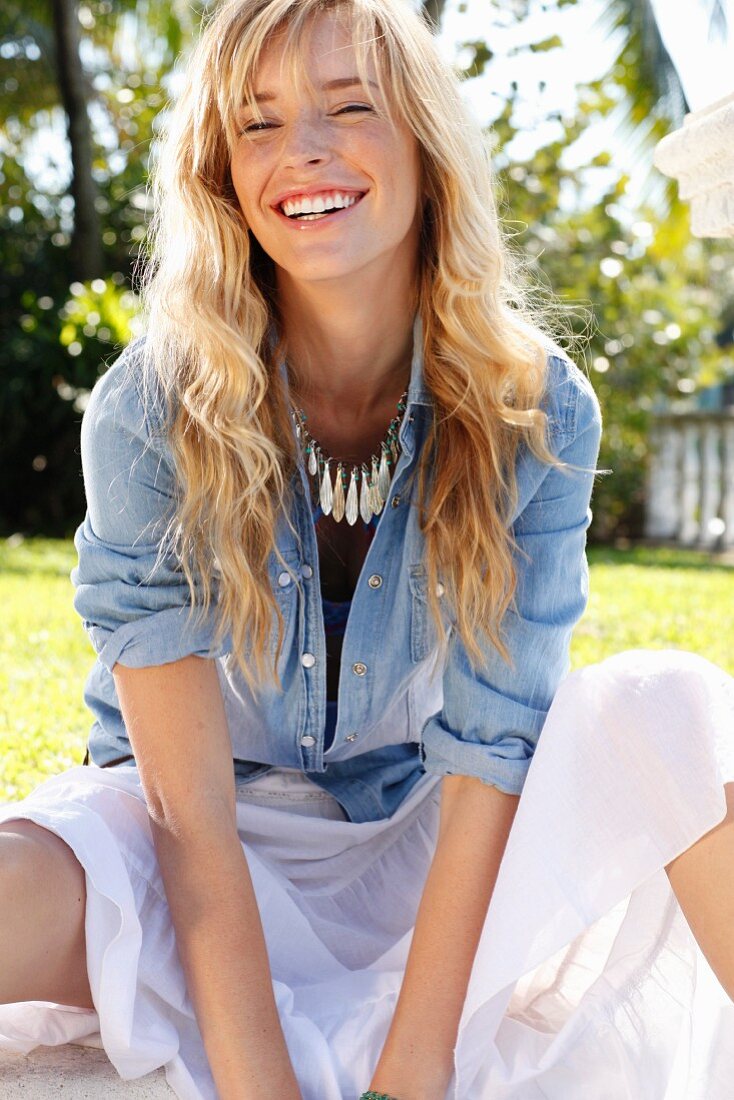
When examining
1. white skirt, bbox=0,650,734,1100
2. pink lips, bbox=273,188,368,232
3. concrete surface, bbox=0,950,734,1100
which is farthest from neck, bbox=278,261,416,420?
concrete surface, bbox=0,950,734,1100

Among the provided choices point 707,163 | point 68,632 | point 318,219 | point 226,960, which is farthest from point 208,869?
point 68,632

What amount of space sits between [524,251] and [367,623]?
6.46m

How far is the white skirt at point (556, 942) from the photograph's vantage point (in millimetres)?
1537

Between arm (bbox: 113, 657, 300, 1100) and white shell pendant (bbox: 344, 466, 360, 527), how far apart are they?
1.18 ft

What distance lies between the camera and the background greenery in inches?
341

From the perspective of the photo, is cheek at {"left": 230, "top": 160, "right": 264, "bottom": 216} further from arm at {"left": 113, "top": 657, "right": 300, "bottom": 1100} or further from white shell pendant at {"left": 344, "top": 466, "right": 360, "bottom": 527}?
arm at {"left": 113, "top": 657, "right": 300, "bottom": 1100}

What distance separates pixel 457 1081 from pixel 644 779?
45 centimetres

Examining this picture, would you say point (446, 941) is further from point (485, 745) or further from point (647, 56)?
point (647, 56)

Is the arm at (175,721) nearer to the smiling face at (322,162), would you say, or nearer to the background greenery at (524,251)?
the smiling face at (322,162)

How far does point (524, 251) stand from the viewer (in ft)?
26.2

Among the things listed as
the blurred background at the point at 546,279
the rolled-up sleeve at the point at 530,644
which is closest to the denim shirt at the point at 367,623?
the rolled-up sleeve at the point at 530,644

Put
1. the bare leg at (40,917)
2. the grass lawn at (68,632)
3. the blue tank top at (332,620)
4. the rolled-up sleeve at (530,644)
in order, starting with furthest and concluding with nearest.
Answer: the grass lawn at (68,632)
the blue tank top at (332,620)
the rolled-up sleeve at (530,644)
the bare leg at (40,917)

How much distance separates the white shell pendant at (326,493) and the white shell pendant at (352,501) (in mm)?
31

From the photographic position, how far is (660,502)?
961 cm
